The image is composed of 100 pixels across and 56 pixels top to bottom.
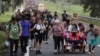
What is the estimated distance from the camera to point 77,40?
20000 millimetres

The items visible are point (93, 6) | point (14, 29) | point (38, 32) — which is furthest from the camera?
point (93, 6)

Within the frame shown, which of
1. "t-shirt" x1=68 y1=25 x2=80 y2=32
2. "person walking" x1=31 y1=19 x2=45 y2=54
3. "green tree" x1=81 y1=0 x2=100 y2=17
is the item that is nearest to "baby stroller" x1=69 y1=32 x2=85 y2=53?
"t-shirt" x1=68 y1=25 x2=80 y2=32

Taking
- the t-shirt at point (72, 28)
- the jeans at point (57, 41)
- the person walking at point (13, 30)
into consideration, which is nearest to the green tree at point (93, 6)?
the t-shirt at point (72, 28)

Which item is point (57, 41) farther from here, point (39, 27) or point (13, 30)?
point (13, 30)

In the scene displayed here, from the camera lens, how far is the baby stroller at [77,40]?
19859 mm

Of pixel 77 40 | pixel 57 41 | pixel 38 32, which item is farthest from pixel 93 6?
pixel 38 32

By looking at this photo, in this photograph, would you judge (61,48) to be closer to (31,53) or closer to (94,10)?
(31,53)

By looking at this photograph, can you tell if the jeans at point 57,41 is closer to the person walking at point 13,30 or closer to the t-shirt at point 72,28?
the t-shirt at point 72,28

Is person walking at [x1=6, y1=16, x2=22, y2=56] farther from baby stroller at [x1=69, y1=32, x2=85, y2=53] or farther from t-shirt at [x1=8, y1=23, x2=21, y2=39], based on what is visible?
baby stroller at [x1=69, y1=32, x2=85, y2=53]

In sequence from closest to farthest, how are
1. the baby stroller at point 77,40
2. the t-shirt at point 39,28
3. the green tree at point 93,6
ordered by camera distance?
the baby stroller at point 77,40 < the t-shirt at point 39,28 < the green tree at point 93,6

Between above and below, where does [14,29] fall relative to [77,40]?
above

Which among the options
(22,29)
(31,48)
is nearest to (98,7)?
(31,48)

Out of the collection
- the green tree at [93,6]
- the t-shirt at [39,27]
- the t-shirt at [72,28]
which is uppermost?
the t-shirt at [39,27]

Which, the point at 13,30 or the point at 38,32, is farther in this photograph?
the point at 38,32
